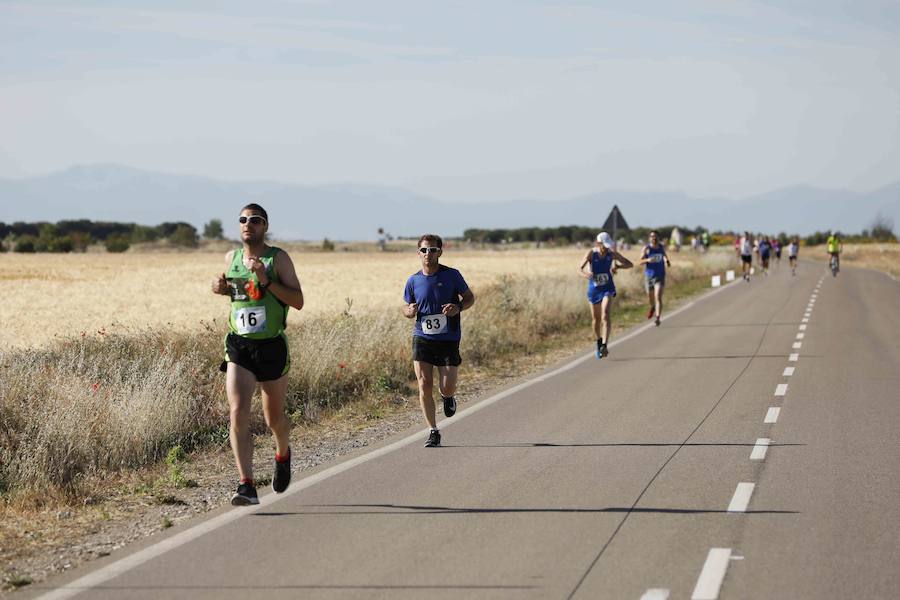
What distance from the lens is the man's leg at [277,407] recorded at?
327 inches

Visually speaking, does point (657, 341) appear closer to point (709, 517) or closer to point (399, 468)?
point (399, 468)

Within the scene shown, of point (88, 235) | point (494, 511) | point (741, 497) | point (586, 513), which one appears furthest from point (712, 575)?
point (88, 235)

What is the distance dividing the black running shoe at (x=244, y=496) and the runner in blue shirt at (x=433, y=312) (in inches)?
112

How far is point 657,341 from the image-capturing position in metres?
22.5

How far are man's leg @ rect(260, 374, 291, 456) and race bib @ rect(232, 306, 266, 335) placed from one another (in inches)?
17.1

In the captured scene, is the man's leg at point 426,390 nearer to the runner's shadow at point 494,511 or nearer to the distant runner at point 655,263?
the runner's shadow at point 494,511

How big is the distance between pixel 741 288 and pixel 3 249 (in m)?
72.0

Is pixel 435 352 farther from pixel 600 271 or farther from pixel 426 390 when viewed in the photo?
pixel 600 271

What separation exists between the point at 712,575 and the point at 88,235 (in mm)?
117872

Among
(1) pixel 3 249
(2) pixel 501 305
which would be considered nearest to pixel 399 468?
(2) pixel 501 305

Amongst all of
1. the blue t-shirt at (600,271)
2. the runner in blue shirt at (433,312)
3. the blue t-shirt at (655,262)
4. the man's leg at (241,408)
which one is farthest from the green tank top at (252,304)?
the blue t-shirt at (655,262)

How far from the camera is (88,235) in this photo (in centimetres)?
11788

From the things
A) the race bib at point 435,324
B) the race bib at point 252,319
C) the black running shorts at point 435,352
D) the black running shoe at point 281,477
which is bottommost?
the black running shoe at point 281,477

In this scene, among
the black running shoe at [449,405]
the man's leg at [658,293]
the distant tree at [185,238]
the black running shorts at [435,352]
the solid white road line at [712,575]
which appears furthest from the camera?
the distant tree at [185,238]
